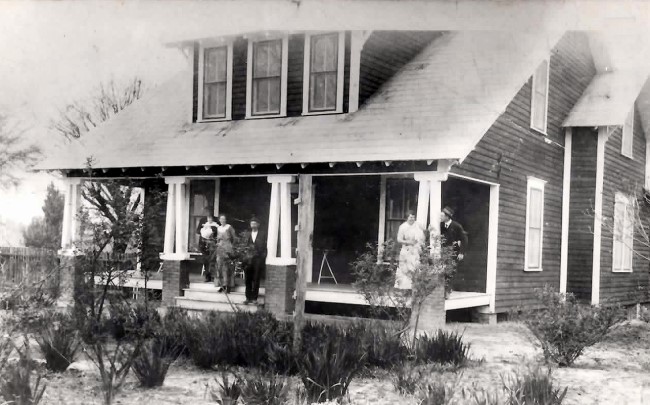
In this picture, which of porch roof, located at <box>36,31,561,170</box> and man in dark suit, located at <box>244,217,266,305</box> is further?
man in dark suit, located at <box>244,217,266,305</box>

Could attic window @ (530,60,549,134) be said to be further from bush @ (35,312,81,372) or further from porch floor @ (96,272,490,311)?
bush @ (35,312,81,372)

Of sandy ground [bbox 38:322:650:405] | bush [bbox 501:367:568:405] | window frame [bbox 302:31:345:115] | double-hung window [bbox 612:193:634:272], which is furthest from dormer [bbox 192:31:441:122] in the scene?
bush [bbox 501:367:568:405]

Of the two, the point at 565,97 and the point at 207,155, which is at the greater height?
the point at 565,97

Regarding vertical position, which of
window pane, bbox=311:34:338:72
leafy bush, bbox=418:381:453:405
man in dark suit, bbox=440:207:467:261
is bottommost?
leafy bush, bbox=418:381:453:405

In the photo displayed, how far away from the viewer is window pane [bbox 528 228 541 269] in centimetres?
1659

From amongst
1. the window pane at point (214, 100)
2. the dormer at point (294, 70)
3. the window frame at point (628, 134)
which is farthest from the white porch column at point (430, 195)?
the window frame at point (628, 134)

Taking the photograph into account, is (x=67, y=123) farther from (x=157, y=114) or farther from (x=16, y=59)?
(x=16, y=59)

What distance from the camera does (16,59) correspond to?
10398 millimetres

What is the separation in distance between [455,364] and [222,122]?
962 cm

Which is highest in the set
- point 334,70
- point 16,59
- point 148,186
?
point 334,70

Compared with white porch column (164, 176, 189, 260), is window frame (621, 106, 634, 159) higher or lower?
higher

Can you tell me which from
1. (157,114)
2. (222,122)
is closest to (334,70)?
(222,122)

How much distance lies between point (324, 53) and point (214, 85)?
3198mm

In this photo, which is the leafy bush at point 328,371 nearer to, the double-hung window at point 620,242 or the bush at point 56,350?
the bush at point 56,350
